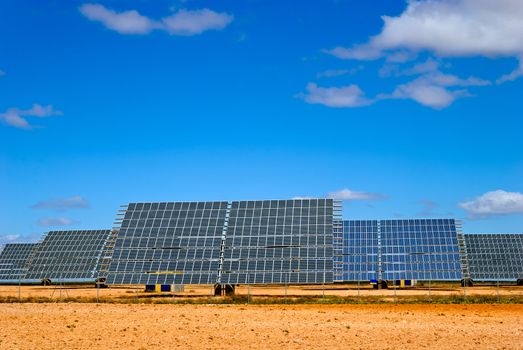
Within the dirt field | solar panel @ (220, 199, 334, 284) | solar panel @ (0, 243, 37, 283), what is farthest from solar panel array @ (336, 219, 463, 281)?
solar panel @ (0, 243, 37, 283)

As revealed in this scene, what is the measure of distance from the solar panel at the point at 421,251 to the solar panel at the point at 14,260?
45094mm

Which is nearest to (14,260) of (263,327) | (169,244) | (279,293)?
(279,293)

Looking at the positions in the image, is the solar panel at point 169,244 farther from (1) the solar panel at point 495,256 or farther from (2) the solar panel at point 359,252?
(1) the solar panel at point 495,256

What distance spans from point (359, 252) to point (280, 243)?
741 inches

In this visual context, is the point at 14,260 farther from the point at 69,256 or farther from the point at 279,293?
the point at 279,293

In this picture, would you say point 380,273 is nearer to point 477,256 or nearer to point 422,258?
point 422,258

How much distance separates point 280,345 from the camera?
64.6ft

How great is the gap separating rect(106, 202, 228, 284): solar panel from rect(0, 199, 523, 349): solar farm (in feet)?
0.27

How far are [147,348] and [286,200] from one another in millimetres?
24509

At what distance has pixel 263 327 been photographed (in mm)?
24156

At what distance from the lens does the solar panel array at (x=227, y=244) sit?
3747cm

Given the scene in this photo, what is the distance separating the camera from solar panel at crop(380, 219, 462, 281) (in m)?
50.0

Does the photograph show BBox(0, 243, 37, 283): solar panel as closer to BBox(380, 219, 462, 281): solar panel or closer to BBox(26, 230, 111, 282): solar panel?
BBox(26, 230, 111, 282): solar panel

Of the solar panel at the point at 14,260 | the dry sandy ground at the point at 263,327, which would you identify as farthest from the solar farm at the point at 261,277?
the solar panel at the point at 14,260
